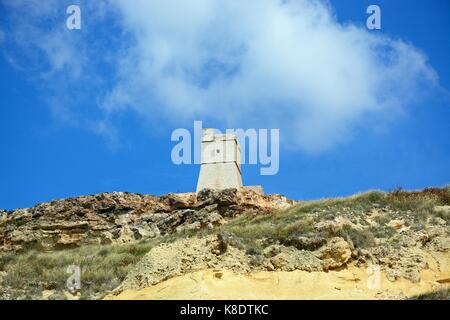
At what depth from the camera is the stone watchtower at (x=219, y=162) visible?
31469 millimetres

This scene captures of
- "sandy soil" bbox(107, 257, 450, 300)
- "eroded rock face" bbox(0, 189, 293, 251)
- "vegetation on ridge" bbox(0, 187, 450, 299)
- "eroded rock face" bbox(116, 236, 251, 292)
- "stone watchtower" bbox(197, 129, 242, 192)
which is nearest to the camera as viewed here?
"sandy soil" bbox(107, 257, 450, 300)

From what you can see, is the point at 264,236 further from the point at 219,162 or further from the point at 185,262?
the point at 219,162

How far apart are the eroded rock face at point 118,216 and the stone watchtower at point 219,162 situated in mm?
4080

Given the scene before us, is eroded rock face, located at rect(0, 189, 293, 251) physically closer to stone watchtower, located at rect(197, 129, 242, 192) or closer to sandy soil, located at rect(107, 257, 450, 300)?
stone watchtower, located at rect(197, 129, 242, 192)

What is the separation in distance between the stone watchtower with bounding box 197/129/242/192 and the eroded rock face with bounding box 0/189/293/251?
408 cm

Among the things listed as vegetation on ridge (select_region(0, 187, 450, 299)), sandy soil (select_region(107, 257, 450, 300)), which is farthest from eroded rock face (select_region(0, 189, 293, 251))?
sandy soil (select_region(107, 257, 450, 300))

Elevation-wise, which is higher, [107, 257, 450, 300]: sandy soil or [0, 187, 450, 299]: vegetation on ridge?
[0, 187, 450, 299]: vegetation on ridge

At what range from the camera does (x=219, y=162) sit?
32094 mm

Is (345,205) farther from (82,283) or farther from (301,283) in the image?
(82,283)

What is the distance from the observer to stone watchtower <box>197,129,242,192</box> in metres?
31.5

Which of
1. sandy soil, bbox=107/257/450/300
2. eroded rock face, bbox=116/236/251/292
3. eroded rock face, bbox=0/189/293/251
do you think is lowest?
sandy soil, bbox=107/257/450/300

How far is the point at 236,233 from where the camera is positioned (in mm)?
15633
